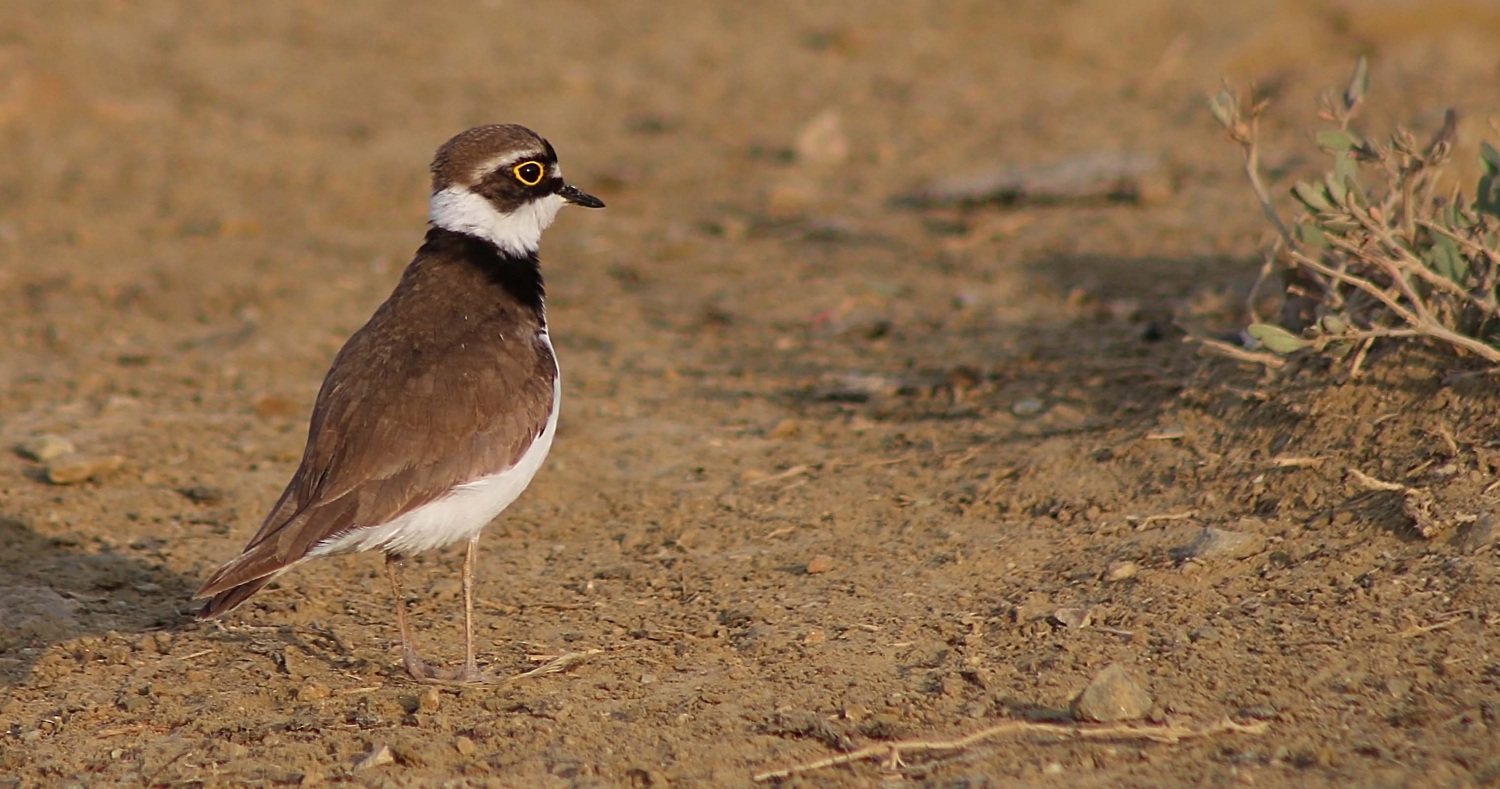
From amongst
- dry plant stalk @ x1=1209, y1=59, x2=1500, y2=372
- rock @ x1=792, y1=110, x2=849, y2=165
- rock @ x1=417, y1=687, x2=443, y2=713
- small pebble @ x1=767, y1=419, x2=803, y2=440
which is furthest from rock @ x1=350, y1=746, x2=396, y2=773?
rock @ x1=792, y1=110, x2=849, y2=165

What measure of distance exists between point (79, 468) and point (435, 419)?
234 centimetres

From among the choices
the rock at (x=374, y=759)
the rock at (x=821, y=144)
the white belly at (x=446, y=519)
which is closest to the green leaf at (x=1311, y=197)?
the white belly at (x=446, y=519)

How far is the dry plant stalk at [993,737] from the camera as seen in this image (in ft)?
14.2

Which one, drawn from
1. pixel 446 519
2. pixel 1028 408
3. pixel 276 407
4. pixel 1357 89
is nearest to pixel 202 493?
pixel 276 407

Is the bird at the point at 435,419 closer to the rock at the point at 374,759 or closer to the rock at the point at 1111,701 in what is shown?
the rock at the point at 374,759

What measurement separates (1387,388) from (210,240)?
304 inches

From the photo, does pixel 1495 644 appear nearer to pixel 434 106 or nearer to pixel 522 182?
pixel 522 182

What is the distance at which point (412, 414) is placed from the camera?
17.5 feet

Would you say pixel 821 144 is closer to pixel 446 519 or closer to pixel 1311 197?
pixel 1311 197

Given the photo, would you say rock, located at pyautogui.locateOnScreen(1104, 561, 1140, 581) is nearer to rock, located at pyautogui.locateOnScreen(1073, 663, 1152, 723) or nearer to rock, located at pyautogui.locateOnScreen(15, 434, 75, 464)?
rock, located at pyautogui.locateOnScreen(1073, 663, 1152, 723)

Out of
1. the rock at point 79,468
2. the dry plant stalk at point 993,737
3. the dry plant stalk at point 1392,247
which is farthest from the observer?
the rock at point 79,468

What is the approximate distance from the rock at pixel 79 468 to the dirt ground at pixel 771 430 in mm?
98

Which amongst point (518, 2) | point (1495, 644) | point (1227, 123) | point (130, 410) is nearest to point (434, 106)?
point (518, 2)

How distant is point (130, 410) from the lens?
25.0ft
